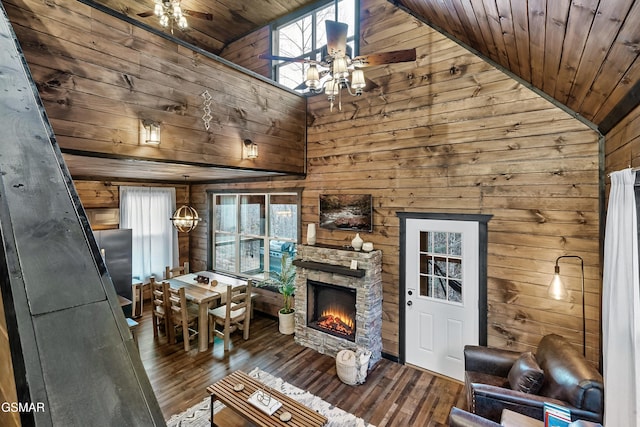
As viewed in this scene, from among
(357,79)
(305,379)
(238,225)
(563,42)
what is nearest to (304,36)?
(357,79)

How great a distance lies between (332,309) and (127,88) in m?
3.72

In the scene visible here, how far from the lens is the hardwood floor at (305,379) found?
3.28 m

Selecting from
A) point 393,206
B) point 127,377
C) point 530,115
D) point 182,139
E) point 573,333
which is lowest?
point 573,333

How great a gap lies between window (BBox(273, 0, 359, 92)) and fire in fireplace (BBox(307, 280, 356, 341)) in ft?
10.9

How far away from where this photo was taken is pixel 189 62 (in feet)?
10.7

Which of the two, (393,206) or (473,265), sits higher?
(393,206)

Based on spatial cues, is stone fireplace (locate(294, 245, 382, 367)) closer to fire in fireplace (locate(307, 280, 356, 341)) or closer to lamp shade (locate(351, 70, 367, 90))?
fire in fireplace (locate(307, 280, 356, 341))

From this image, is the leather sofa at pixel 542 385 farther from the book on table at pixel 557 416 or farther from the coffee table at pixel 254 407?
the coffee table at pixel 254 407

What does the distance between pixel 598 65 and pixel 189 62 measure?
345cm

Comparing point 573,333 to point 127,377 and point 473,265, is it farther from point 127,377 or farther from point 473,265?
point 127,377

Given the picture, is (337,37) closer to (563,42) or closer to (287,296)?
(563,42)

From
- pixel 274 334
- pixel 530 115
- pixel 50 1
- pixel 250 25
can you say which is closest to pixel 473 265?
pixel 530 115

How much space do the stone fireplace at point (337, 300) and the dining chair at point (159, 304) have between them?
1.93m

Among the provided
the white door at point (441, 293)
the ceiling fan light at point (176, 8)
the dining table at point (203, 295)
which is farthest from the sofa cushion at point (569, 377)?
the ceiling fan light at point (176, 8)
